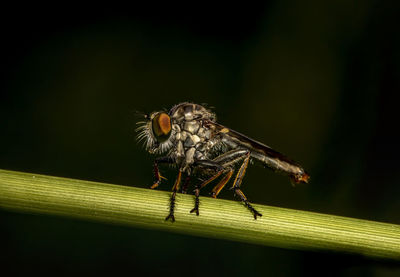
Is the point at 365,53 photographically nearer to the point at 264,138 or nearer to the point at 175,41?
the point at 264,138

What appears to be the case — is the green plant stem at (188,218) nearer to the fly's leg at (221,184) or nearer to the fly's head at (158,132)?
the fly's leg at (221,184)

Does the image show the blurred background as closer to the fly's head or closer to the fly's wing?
the fly's head

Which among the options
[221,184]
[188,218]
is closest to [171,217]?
[188,218]

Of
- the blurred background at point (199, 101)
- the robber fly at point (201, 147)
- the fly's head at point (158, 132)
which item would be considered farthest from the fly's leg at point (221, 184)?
the blurred background at point (199, 101)

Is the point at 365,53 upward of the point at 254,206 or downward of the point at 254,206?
upward

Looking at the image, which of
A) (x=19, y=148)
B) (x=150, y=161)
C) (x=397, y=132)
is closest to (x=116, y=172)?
(x=150, y=161)

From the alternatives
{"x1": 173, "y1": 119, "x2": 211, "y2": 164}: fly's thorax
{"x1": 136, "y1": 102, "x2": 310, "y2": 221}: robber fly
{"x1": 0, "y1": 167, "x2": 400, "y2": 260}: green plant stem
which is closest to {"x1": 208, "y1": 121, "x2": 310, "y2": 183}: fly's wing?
{"x1": 136, "y1": 102, "x2": 310, "y2": 221}: robber fly

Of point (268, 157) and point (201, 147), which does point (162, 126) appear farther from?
point (268, 157)
